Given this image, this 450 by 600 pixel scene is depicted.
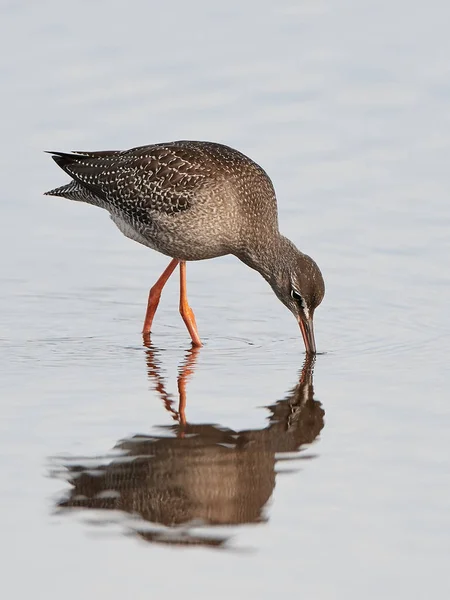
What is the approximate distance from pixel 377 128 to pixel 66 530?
10546 millimetres

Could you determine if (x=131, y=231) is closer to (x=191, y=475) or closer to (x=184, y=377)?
(x=184, y=377)

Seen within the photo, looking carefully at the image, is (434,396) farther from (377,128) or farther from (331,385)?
(377,128)

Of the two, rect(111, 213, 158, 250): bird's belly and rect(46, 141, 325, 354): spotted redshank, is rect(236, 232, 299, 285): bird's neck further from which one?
rect(111, 213, 158, 250): bird's belly

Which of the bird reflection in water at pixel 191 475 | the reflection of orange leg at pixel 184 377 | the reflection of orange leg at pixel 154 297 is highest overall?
the reflection of orange leg at pixel 154 297

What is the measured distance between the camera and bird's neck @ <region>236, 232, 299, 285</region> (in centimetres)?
1339

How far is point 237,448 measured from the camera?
10281 mm

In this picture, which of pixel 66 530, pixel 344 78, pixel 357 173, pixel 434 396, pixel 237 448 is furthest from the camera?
pixel 344 78

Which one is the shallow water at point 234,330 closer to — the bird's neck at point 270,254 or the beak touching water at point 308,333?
the beak touching water at point 308,333

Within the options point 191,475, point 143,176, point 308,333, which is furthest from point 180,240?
point 191,475

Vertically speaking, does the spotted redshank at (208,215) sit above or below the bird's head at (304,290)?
above

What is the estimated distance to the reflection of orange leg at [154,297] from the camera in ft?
45.2

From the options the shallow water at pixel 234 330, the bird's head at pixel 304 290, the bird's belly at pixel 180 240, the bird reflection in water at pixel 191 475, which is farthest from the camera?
the bird's belly at pixel 180 240

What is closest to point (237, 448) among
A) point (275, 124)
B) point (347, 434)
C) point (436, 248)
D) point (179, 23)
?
point (347, 434)

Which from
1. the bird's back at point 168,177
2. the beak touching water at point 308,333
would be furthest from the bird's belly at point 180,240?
the beak touching water at point 308,333
